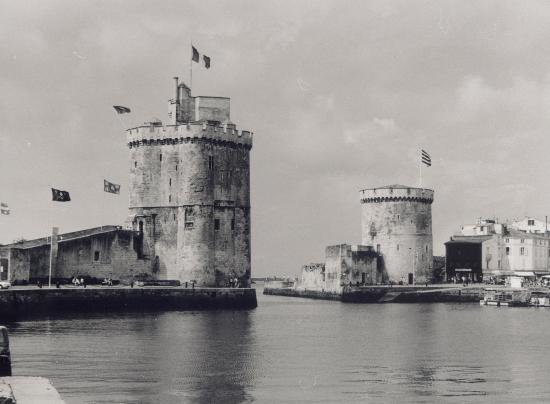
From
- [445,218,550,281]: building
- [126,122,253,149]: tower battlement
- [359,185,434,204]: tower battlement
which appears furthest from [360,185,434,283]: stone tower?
[126,122,253,149]: tower battlement

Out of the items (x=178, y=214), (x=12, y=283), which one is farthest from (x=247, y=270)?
(x=12, y=283)

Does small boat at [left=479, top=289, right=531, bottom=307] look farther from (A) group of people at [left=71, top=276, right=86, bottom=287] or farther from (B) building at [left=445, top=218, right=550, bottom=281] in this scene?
(A) group of people at [left=71, top=276, right=86, bottom=287]

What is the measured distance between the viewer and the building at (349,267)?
8438cm

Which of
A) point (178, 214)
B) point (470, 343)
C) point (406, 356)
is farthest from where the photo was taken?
point (178, 214)

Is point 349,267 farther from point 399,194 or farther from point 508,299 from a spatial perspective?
point 508,299

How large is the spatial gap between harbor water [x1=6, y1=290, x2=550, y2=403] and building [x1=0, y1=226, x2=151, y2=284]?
7.45 metres

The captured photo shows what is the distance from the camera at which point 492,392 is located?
24.6 m

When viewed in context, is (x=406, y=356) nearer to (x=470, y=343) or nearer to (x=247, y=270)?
(x=470, y=343)

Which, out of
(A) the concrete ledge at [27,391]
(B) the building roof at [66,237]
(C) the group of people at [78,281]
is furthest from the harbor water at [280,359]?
(B) the building roof at [66,237]

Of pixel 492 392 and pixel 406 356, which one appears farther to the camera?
pixel 406 356

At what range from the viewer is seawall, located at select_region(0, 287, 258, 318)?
4944cm

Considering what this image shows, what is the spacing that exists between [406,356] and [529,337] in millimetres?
10358

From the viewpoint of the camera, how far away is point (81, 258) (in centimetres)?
5991

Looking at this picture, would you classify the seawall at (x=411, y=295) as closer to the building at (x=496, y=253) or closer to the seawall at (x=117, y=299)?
the building at (x=496, y=253)
